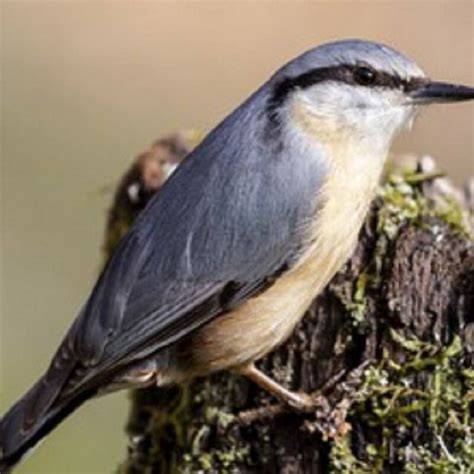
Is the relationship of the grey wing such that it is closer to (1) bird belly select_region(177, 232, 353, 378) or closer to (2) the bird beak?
(1) bird belly select_region(177, 232, 353, 378)

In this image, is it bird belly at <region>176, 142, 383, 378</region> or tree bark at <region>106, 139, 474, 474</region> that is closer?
tree bark at <region>106, 139, 474, 474</region>

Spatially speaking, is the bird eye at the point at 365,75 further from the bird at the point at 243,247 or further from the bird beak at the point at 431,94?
the bird beak at the point at 431,94

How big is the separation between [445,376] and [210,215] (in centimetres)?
79

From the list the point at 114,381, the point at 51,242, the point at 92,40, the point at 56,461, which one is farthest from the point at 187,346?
the point at 92,40

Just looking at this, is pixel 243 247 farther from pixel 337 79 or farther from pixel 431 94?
pixel 431 94

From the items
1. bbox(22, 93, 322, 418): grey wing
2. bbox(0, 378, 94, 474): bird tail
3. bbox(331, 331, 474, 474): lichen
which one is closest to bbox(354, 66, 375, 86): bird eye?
bbox(22, 93, 322, 418): grey wing

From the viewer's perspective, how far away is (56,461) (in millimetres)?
7113

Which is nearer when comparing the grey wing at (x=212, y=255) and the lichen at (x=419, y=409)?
the lichen at (x=419, y=409)

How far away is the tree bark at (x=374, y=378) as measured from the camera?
165 inches

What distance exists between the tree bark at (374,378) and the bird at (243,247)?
0.08 metres

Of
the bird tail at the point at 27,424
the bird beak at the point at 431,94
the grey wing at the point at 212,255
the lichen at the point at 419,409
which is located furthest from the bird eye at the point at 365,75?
the bird tail at the point at 27,424

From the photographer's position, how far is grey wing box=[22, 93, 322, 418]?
448cm

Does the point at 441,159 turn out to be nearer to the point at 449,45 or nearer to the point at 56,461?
the point at 449,45

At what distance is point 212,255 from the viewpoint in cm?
451
